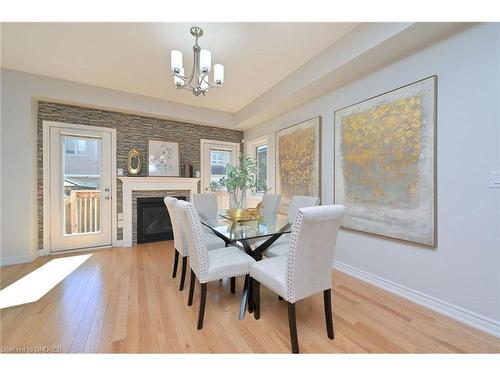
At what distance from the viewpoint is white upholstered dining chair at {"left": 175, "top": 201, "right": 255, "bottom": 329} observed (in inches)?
60.7

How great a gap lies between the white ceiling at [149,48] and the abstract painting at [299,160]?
0.82 metres

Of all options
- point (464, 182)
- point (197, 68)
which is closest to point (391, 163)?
point (464, 182)

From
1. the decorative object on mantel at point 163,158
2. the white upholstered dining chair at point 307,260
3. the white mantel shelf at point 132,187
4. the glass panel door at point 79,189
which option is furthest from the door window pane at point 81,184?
the white upholstered dining chair at point 307,260

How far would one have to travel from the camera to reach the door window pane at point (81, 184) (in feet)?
10.7

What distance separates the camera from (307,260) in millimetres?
1300

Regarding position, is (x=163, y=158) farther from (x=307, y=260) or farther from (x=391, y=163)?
(x=391, y=163)

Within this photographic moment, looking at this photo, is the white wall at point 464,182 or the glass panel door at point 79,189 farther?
the glass panel door at point 79,189

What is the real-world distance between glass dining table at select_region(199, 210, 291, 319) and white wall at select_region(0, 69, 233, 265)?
9.25ft

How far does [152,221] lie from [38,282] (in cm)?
174

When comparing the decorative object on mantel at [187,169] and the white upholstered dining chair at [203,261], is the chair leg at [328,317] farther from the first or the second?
the decorative object on mantel at [187,169]

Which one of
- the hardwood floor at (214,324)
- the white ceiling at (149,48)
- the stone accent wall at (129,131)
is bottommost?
the hardwood floor at (214,324)

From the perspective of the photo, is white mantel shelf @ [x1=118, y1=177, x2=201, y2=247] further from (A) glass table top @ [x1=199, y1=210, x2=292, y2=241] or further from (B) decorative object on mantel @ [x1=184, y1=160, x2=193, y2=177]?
(A) glass table top @ [x1=199, y1=210, x2=292, y2=241]

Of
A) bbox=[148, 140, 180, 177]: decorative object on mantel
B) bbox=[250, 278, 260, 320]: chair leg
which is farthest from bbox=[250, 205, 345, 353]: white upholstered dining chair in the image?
bbox=[148, 140, 180, 177]: decorative object on mantel
